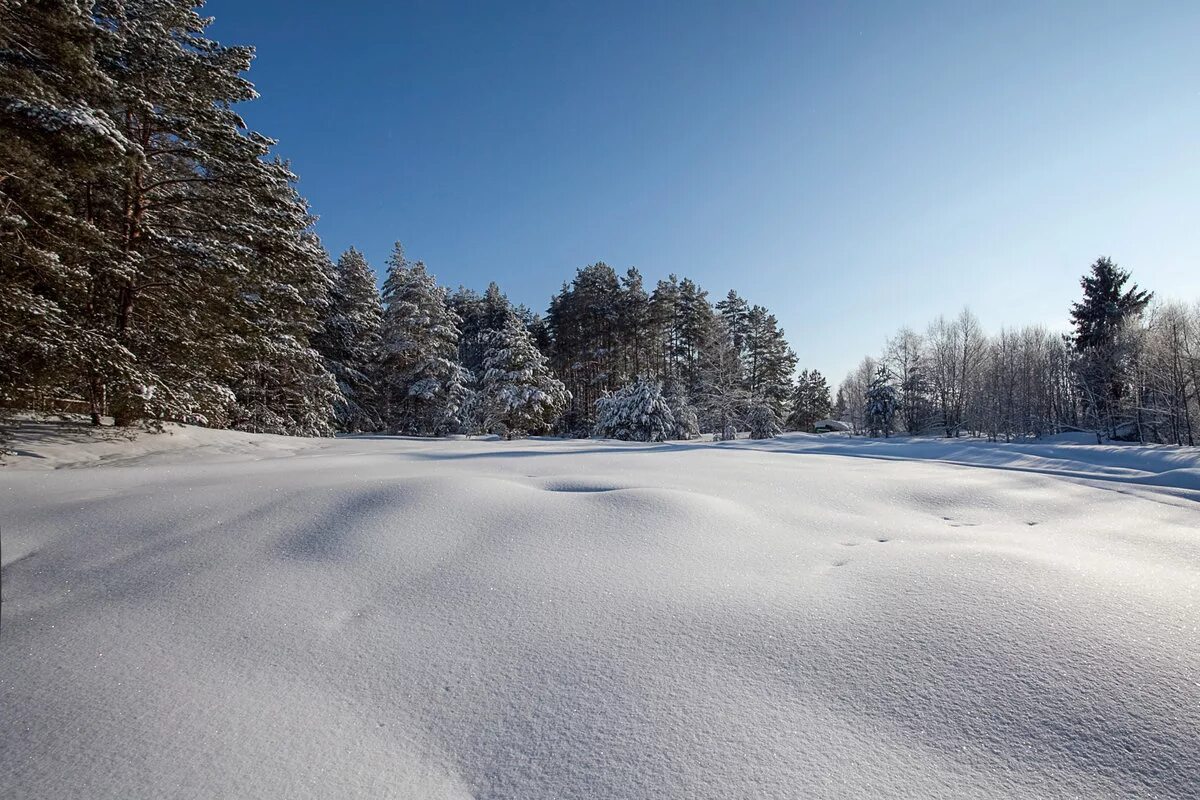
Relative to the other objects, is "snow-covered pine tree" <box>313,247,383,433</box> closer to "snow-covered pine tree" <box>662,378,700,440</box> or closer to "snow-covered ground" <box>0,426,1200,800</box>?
"snow-covered pine tree" <box>662,378,700,440</box>

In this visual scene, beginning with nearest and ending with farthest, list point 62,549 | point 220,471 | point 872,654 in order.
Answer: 1. point 872,654
2. point 62,549
3. point 220,471

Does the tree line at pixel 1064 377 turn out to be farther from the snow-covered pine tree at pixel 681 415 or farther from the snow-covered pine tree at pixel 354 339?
the snow-covered pine tree at pixel 354 339

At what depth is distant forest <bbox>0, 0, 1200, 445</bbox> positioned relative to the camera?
240 inches

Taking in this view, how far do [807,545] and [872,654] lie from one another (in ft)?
4.10

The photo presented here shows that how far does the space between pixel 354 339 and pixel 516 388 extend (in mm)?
8643

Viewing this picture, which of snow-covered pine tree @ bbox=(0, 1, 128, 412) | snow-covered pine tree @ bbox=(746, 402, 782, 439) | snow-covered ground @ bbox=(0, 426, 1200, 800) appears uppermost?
snow-covered pine tree @ bbox=(0, 1, 128, 412)

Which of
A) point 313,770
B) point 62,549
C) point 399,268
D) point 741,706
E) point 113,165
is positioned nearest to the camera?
point 313,770

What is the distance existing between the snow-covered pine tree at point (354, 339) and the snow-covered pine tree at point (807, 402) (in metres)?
40.7

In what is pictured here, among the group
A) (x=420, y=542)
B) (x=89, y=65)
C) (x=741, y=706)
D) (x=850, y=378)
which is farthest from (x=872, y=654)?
(x=850, y=378)

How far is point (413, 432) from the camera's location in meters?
24.3

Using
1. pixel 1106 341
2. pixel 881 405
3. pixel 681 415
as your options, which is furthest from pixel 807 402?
pixel 681 415

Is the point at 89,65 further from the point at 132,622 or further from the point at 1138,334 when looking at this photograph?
the point at 1138,334

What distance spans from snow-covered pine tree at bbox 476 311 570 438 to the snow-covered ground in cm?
1878

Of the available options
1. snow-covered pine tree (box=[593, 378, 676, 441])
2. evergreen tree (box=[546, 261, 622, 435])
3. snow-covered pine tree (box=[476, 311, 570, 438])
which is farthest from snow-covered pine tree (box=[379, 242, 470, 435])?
evergreen tree (box=[546, 261, 622, 435])
